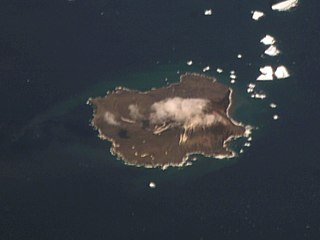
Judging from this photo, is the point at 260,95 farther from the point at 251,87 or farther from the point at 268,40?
the point at 268,40

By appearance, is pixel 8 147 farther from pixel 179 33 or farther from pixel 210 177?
pixel 179 33

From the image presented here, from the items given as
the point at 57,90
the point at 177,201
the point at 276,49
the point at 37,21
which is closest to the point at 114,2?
the point at 37,21

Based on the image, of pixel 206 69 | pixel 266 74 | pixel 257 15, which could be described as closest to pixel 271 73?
pixel 266 74

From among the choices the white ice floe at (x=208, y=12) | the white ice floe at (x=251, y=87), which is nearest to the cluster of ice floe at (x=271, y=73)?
the white ice floe at (x=251, y=87)

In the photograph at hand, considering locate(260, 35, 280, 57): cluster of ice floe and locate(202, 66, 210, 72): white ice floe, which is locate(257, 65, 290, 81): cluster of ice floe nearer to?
locate(260, 35, 280, 57): cluster of ice floe

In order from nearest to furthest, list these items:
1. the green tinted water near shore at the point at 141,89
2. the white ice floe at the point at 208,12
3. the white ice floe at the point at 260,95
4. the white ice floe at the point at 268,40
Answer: the green tinted water near shore at the point at 141,89 → the white ice floe at the point at 260,95 → the white ice floe at the point at 268,40 → the white ice floe at the point at 208,12

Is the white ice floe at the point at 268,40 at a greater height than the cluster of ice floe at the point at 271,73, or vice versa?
the white ice floe at the point at 268,40

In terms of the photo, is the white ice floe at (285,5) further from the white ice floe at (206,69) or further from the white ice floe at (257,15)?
the white ice floe at (206,69)
